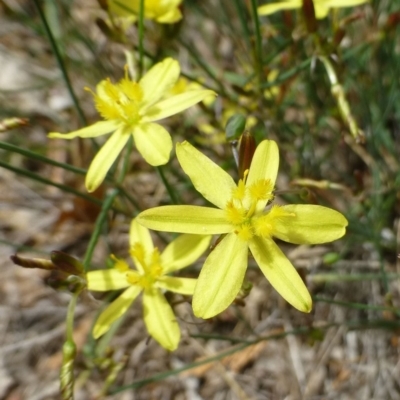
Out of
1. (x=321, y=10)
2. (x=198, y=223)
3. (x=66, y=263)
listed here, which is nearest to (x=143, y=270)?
(x=66, y=263)

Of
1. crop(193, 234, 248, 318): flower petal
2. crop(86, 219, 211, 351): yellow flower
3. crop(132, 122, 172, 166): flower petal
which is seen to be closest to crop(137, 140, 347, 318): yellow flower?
crop(193, 234, 248, 318): flower petal

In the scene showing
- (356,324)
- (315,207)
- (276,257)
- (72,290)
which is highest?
(315,207)

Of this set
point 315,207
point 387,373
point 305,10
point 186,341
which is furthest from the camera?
point 186,341

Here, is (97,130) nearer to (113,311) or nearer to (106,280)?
(106,280)

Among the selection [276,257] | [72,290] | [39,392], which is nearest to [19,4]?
[39,392]

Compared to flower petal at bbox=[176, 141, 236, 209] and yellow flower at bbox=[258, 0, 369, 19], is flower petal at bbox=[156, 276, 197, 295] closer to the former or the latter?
flower petal at bbox=[176, 141, 236, 209]

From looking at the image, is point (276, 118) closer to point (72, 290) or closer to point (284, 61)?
point (284, 61)

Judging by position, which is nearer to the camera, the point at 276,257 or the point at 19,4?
the point at 276,257
